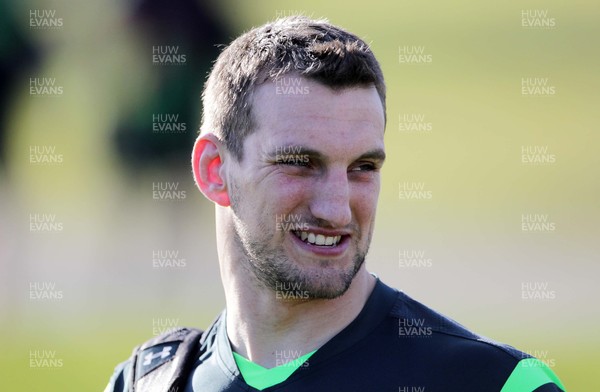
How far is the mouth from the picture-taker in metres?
1.98

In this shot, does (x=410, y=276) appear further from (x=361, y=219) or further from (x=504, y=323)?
(x=361, y=219)

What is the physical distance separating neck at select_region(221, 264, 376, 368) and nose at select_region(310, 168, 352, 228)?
23 centimetres

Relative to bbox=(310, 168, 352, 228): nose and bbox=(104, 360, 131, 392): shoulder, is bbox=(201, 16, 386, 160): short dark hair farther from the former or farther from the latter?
bbox=(104, 360, 131, 392): shoulder

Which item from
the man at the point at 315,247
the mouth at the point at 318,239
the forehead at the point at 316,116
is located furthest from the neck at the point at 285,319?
the forehead at the point at 316,116

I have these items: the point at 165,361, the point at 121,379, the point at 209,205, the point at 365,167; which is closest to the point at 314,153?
the point at 365,167

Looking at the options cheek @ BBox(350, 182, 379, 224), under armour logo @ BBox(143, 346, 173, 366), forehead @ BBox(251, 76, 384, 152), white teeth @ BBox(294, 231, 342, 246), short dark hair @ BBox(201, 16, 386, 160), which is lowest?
under armour logo @ BBox(143, 346, 173, 366)

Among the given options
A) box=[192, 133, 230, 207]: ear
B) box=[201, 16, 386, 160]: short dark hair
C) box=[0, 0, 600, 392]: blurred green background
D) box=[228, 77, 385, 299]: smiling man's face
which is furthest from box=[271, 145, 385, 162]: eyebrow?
box=[0, 0, 600, 392]: blurred green background

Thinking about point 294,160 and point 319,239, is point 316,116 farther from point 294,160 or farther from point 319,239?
point 319,239

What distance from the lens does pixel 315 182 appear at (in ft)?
6.48

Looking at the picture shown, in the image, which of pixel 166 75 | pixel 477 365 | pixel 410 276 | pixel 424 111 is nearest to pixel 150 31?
pixel 166 75

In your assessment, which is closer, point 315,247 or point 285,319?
point 315,247

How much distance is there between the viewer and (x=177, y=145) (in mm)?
5566

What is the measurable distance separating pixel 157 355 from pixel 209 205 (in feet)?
10.9

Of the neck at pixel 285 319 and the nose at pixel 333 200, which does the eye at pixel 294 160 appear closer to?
the nose at pixel 333 200
